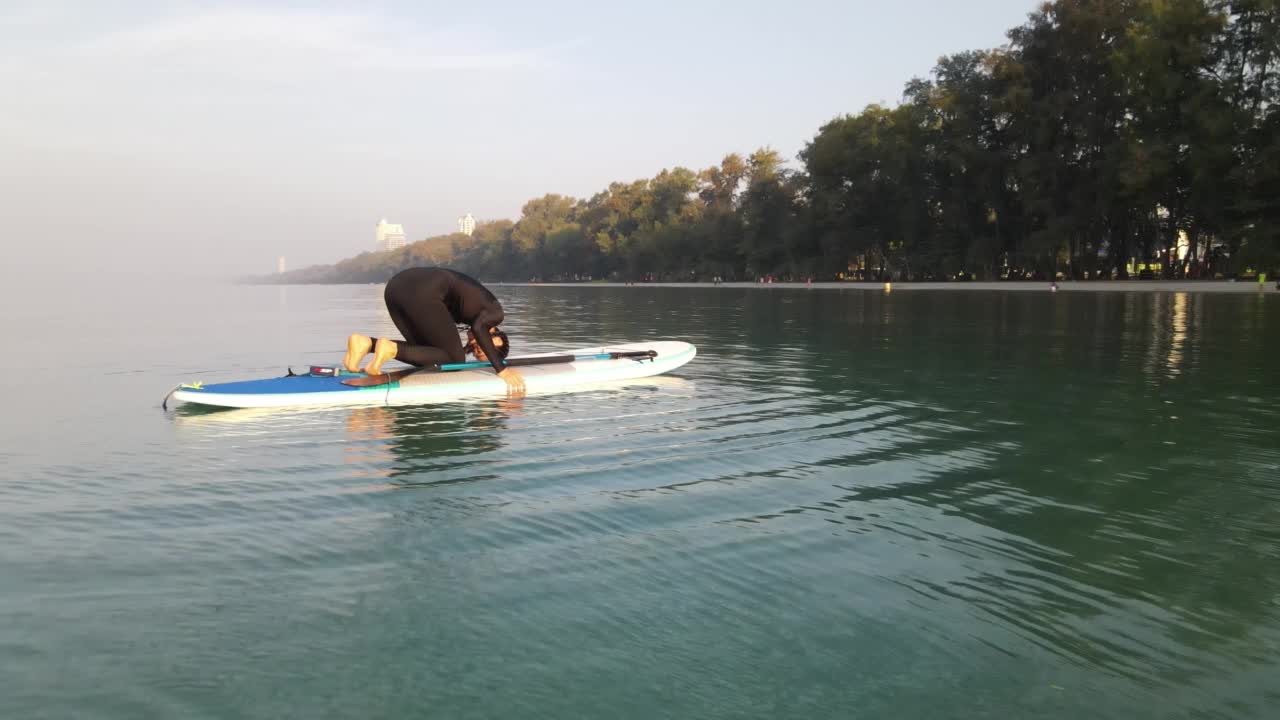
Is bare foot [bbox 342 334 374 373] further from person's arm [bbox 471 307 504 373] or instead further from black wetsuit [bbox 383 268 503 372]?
person's arm [bbox 471 307 504 373]

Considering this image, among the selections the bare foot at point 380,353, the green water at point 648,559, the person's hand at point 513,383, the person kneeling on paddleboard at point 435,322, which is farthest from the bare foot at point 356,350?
the person's hand at point 513,383

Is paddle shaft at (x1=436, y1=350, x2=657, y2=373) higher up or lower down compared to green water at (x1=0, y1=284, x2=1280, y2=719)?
higher up

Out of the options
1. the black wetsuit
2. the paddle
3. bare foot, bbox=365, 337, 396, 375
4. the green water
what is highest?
Result: the black wetsuit

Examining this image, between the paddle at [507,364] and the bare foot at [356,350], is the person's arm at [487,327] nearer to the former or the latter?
the paddle at [507,364]

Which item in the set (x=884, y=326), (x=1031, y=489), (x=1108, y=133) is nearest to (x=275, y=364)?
(x=1031, y=489)

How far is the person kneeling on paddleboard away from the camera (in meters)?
12.7

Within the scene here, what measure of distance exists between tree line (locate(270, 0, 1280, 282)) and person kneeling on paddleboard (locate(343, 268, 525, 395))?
5679 centimetres

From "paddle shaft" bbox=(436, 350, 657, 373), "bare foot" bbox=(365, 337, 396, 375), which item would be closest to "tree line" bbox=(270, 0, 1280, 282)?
"paddle shaft" bbox=(436, 350, 657, 373)

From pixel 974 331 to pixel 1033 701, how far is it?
24.9 meters

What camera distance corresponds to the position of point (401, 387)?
42.7 ft

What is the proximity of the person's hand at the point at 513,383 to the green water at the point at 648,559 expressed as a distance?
0.68 m

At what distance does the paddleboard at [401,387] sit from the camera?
1245 cm

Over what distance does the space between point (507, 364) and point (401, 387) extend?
1.81 meters

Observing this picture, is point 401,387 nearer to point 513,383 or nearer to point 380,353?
point 380,353
